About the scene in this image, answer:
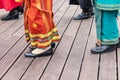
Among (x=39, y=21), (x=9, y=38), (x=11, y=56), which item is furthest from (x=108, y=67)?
(x=9, y=38)

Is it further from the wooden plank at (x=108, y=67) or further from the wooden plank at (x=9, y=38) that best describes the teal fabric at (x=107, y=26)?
the wooden plank at (x=9, y=38)

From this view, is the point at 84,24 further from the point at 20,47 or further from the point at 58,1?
the point at 58,1

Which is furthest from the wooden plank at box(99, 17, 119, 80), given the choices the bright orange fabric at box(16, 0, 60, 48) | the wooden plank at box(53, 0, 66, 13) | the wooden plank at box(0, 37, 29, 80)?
the wooden plank at box(53, 0, 66, 13)

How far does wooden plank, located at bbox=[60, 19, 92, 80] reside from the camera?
10.1 feet

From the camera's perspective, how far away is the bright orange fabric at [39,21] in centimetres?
337

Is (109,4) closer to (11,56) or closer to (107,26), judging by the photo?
(107,26)

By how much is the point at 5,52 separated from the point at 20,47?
0.75 feet

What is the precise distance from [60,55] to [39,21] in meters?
0.46

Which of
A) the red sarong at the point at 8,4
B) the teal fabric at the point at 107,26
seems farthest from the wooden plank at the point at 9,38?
the teal fabric at the point at 107,26

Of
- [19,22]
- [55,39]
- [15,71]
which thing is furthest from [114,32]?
[19,22]

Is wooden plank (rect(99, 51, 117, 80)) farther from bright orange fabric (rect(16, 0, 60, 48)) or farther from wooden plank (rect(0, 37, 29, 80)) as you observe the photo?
wooden plank (rect(0, 37, 29, 80))

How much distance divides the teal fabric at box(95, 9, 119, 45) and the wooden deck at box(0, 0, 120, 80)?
0.16 meters

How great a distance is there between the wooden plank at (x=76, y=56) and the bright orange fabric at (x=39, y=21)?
1.05ft

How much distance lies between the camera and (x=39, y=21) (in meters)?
3.41
